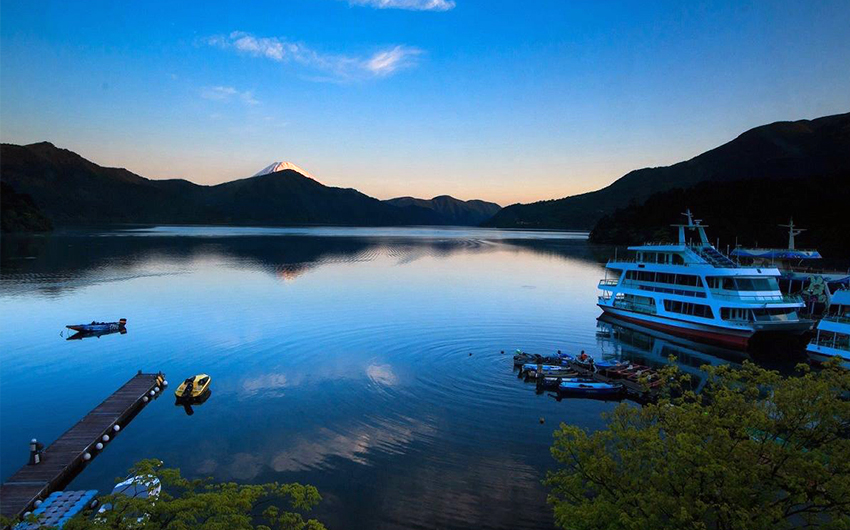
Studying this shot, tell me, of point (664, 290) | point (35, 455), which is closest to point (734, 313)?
point (664, 290)

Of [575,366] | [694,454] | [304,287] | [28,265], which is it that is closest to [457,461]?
[694,454]

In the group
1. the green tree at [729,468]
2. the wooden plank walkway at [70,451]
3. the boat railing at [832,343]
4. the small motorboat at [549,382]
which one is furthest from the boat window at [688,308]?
the wooden plank walkway at [70,451]

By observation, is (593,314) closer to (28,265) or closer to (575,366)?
(575,366)

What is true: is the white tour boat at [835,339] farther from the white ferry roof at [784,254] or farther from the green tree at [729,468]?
the white ferry roof at [784,254]

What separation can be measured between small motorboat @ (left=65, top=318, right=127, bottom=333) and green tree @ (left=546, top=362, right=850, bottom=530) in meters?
61.1

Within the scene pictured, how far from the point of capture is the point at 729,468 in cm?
1448

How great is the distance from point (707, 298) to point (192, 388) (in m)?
57.2

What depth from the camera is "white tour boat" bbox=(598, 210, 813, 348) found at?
179 feet

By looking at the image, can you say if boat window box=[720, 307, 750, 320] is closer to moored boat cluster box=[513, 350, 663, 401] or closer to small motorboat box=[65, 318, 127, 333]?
moored boat cluster box=[513, 350, 663, 401]

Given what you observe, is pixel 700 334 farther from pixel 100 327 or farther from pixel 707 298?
pixel 100 327

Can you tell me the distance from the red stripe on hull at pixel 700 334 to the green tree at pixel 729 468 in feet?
136

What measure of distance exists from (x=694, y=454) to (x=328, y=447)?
75.5 ft

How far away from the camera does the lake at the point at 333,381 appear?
89.7 feet

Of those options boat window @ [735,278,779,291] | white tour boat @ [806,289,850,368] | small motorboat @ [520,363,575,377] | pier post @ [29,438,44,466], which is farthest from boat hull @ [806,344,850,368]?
pier post @ [29,438,44,466]
